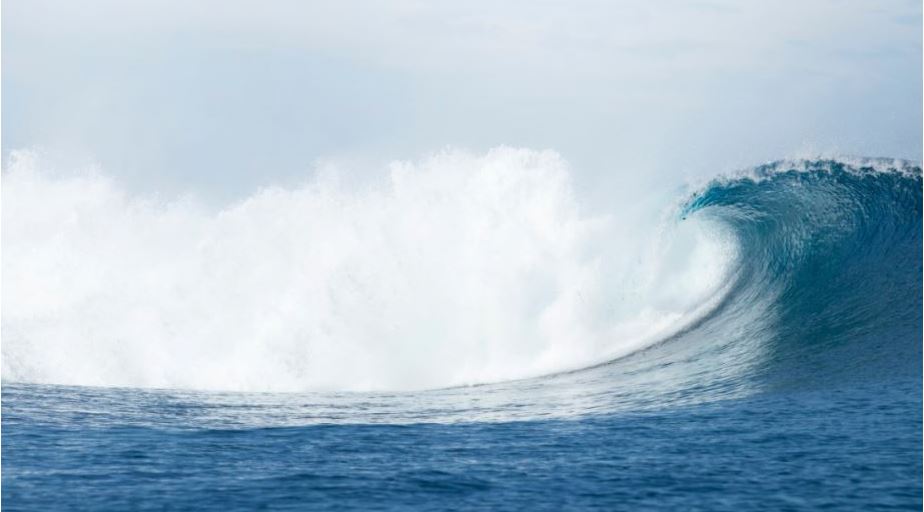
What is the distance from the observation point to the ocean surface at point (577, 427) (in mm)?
7801

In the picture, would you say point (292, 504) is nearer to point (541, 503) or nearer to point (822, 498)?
point (541, 503)

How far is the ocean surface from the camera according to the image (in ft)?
25.6

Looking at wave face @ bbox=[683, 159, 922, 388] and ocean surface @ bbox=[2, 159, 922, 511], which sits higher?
wave face @ bbox=[683, 159, 922, 388]

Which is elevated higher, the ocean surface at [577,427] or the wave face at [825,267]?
the wave face at [825,267]

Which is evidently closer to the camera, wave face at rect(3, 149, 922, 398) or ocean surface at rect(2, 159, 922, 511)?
ocean surface at rect(2, 159, 922, 511)

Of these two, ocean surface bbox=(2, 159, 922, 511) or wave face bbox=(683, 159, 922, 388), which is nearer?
ocean surface bbox=(2, 159, 922, 511)

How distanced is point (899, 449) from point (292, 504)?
5.27m

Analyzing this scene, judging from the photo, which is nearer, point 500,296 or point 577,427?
point 577,427

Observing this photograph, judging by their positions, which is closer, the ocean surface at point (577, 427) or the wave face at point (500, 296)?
the ocean surface at point (577, 427)

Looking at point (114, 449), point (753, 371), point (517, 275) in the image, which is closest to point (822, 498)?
point (753, 371)

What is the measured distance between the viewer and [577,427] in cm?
1024

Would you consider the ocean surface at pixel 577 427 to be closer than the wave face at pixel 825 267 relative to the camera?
Yes

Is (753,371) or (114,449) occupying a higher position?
(753,371)

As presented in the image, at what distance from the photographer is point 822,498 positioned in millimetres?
7531
